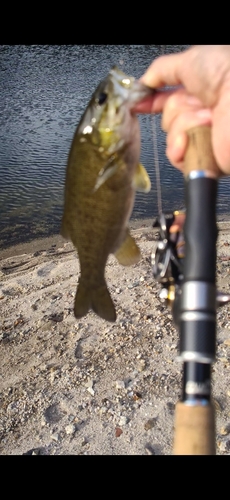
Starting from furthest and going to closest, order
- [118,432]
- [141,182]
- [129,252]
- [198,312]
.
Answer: [118,432] → [129,252] → [141,182] → [198,312]

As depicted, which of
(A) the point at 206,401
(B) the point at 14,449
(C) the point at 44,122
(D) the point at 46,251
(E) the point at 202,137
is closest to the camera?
(A) the point at 206,401

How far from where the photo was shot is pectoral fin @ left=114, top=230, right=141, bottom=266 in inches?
97.8

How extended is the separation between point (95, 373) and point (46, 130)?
8986 mm

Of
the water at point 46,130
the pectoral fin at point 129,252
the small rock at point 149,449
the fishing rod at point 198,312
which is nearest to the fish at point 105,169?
the pectoral fin at point 129,252

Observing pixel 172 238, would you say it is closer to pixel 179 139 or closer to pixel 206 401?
pixel 179 139

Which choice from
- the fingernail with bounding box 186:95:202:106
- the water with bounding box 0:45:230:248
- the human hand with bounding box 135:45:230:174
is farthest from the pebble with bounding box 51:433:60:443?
the water with bounding box 0:45:230:248

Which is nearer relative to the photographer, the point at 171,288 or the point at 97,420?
the point at 171,288

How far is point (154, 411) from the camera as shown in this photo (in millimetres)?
3752

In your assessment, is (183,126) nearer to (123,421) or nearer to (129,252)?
(129,252)

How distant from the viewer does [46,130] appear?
12133 mm

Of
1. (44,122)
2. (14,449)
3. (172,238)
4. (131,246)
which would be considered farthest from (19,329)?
(44,122)

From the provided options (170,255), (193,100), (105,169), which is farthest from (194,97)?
(170,255)

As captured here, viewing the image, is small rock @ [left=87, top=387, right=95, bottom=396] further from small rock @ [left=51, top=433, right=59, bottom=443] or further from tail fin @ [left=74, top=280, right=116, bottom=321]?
tail fin @ [left=74, top=280, right=116, bottom=321]

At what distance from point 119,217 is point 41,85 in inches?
553
